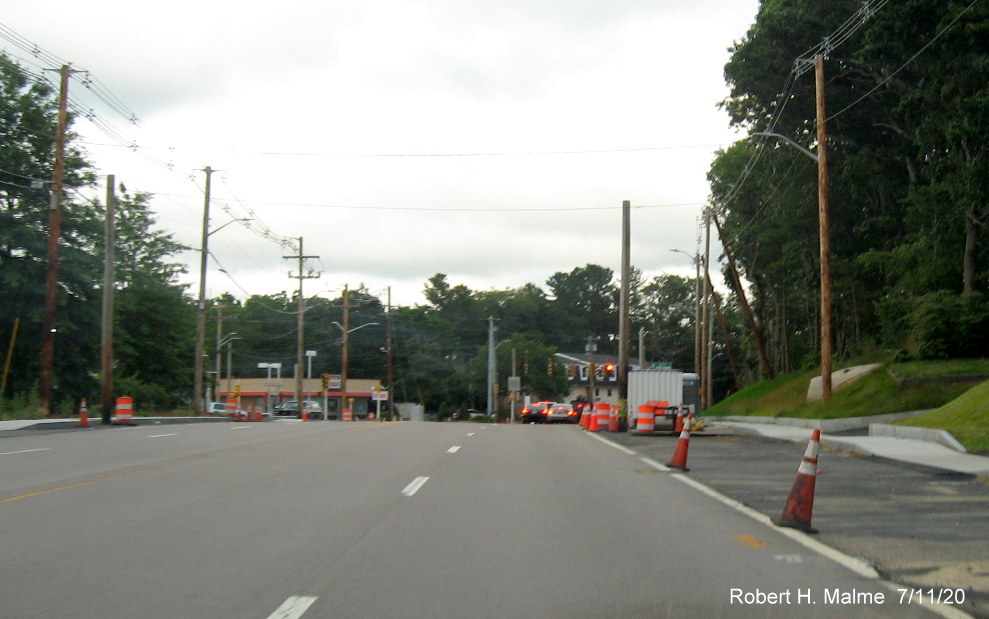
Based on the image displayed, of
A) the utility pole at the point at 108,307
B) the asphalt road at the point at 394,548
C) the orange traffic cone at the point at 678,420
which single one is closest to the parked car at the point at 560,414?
the orange traffic cone at the point at 678,420

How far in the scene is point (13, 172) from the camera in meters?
44.5

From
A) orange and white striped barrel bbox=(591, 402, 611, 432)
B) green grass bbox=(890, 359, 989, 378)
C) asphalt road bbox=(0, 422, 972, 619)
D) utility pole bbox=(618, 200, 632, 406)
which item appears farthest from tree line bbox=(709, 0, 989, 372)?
asphalt road bbox=(0, 422, 972, 619)

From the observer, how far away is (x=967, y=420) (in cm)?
2180

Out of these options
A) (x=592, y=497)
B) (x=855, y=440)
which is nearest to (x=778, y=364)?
(x=855, y=440)

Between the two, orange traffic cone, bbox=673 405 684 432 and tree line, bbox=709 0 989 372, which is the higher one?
tree line, bbox=709 0 989 372

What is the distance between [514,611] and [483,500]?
5815 mm

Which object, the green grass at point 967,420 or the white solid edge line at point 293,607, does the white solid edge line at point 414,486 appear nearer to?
the white solid edge line at point 293,607

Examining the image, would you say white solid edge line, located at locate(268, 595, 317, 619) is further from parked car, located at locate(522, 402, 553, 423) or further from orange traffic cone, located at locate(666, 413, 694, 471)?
parked car, located at locate(522, 402, 553, 423)

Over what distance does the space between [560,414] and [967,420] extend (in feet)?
126

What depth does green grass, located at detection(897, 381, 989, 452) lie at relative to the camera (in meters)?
19.5

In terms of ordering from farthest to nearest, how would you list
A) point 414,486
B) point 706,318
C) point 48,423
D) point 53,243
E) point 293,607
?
point 706,318 < point 53,243 < point 48,423 < point 414,486 < point 293,607

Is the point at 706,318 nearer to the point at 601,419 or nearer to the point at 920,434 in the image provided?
the point at 601,419

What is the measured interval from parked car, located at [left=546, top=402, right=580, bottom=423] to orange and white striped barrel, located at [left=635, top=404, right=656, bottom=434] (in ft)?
93.8

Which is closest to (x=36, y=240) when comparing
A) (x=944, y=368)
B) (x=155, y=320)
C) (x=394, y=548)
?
(x=155, y=320)
